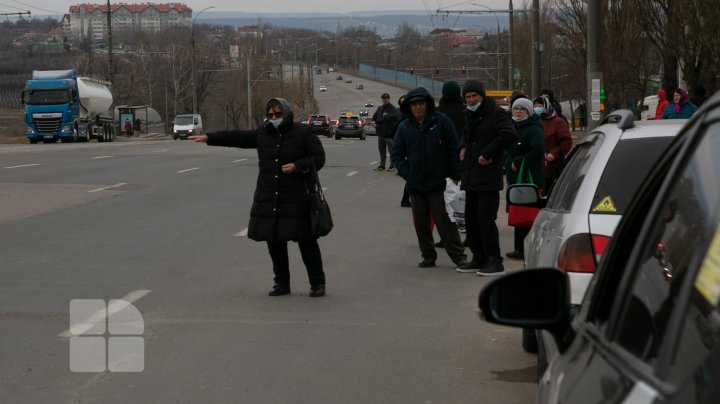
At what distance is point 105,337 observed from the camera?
798 cm

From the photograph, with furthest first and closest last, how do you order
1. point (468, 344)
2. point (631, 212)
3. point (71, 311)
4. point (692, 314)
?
1. point (71, 311)
2. point (468, 344)
3. point (631, 212)
4. point (692, 314)

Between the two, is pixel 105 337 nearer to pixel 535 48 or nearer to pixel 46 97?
pixel 535 48

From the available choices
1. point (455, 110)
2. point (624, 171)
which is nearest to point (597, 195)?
point (624, 171)

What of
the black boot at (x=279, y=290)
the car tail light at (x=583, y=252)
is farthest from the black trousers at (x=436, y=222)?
the car tail light at (x=583, y=252)

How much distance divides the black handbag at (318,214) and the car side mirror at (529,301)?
22.2 feet

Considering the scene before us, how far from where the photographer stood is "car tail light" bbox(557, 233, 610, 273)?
5797 mm

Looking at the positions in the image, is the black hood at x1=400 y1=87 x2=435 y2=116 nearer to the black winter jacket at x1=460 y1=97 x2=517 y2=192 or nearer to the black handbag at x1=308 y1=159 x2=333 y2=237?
the black winter jacket at x1=460 y1=97 x2=517 y2=192

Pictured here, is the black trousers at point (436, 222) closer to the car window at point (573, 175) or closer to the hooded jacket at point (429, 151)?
the hooded jacket at point (429, 151)

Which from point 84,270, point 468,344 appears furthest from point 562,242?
point 84,270

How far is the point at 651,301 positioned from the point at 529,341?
17.5ft

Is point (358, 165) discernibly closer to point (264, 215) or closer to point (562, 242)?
point (264, 215)

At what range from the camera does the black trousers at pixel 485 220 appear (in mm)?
11016

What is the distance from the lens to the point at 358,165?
107 feet

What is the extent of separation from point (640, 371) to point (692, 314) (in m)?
0.14
